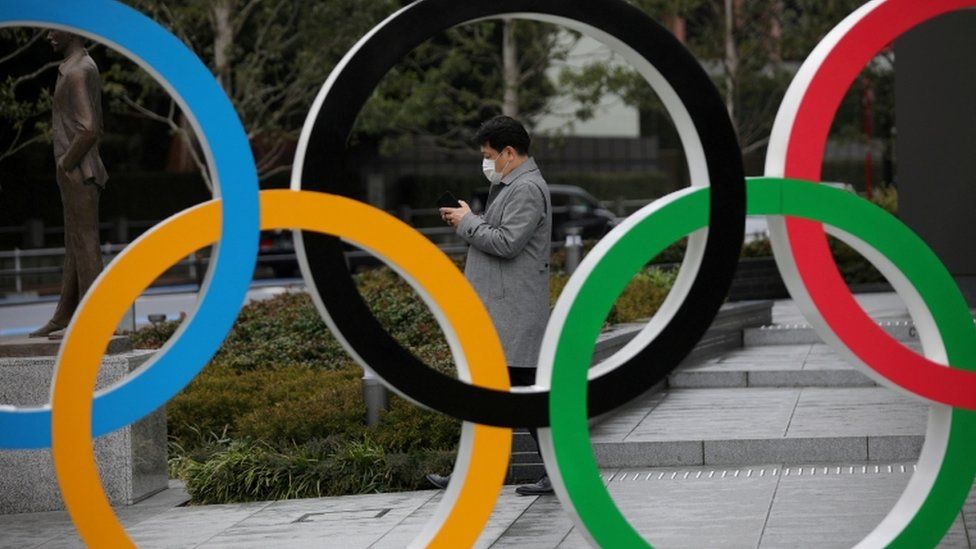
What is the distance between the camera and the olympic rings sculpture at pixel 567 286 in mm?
5398

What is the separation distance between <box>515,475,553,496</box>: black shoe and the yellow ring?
2.84 m

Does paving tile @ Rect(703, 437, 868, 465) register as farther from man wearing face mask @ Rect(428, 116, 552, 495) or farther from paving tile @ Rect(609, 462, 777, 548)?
man wearing face mask @ Rect(428, 116, 552, 495)

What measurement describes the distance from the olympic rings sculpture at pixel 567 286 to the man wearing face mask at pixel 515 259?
192 centimetres

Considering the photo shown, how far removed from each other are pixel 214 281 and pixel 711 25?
3231cm

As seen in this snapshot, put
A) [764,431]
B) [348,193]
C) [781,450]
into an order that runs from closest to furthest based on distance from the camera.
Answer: [348,193]
[781,450]
[764,431]

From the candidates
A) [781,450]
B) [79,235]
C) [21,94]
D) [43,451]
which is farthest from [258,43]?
[781,450]

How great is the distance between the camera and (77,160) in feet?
28.1

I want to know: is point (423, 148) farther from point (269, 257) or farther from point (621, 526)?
point (621, 526)

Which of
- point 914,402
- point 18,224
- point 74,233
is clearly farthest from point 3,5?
point 18,224

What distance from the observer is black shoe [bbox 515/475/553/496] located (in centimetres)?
847

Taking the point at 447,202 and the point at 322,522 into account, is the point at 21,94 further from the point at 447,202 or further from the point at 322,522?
the point at 447,202

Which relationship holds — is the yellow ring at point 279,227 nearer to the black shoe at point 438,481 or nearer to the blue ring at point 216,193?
the blue ring at point 216,193

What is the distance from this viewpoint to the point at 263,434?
32.1 ft

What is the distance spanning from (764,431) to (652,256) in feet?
13.5
